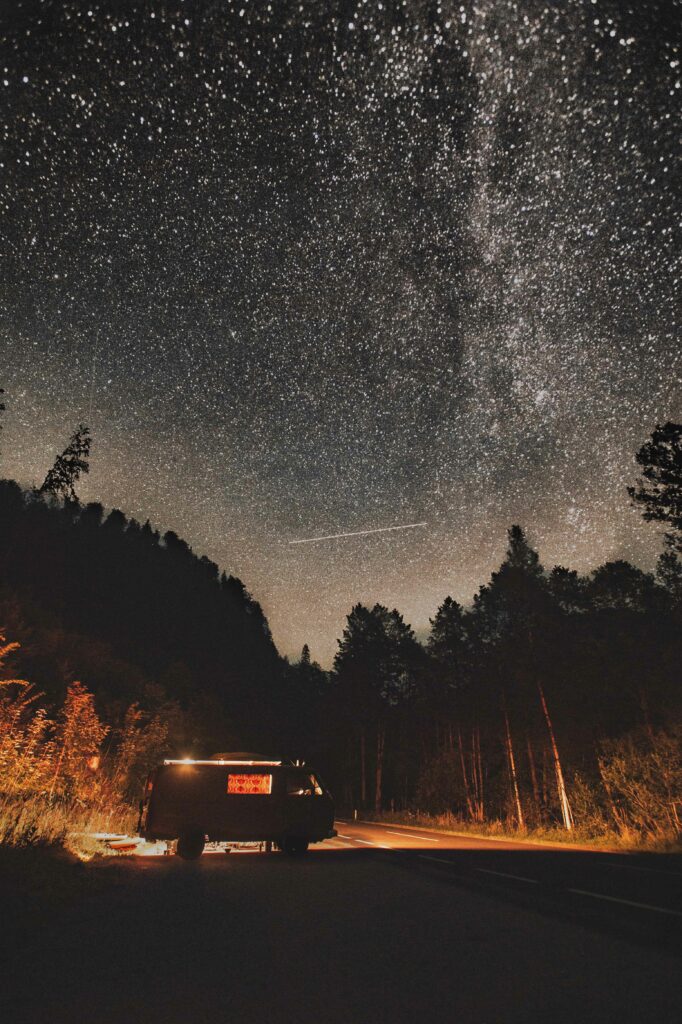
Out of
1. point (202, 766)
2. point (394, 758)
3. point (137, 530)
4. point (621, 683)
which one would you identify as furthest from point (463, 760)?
point (137, 530)

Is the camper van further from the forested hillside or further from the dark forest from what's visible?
the forested hillside

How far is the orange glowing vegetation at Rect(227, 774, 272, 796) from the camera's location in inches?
455

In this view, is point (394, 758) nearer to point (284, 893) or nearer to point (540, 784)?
point (540, 784)

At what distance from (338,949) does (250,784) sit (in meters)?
7.15

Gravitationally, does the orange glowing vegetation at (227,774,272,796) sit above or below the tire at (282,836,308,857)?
above

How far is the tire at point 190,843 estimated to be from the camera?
1121cm

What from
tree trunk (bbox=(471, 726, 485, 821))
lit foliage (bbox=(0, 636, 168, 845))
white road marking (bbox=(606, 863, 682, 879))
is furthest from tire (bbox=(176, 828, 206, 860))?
tree trunk (bbox=(471, 726, 485, 821))

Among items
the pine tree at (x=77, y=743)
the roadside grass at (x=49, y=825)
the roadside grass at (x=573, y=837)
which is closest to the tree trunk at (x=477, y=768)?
the roadside grass at (x=573, y=837)

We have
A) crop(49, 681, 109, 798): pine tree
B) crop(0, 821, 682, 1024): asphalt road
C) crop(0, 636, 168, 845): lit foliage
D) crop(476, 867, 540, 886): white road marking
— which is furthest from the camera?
crop(49, 681, 109, 798): pine tree

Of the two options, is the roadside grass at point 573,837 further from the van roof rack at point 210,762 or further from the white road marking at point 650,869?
the van roof rack at point 210,762

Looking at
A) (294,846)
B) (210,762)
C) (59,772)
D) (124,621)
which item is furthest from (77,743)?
(124,621)

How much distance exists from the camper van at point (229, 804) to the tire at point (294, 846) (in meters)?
0.11

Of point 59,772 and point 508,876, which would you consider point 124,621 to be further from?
point 508,876

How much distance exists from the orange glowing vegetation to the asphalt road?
91.9 inches
